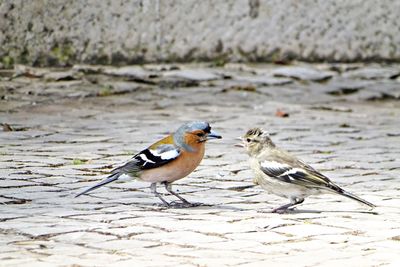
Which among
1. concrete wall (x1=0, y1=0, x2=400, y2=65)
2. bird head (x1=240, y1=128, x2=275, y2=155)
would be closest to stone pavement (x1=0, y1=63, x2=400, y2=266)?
concrete wall (x1=0, y1=0, x2=400, y2=65)

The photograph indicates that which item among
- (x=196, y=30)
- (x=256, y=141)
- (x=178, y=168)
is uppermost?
(x=196, y=30)

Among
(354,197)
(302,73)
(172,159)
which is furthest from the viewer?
(302,73)

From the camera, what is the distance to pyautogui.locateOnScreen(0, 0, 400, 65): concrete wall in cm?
1325

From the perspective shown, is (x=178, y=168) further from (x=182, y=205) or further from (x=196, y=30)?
(x=196, y=30)

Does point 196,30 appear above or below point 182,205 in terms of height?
above

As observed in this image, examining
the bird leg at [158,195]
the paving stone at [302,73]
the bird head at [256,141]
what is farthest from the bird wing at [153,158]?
the paving stone at [302,73]

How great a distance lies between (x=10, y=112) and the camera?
11680mm

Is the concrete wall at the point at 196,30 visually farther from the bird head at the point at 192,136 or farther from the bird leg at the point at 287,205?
the bird leg at the point at 287,205

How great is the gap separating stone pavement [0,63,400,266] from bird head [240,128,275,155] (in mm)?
387

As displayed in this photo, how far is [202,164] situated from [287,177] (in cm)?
220

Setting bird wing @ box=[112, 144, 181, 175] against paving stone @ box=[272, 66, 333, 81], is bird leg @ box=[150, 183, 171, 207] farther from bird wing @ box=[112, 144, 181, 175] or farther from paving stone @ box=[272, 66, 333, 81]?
paving stone @ box=[272, 66, 333, 81]

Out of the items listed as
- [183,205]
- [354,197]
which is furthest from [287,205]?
[183,205]

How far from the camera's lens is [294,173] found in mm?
6945

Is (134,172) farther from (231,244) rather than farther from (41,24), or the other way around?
(41,24)
